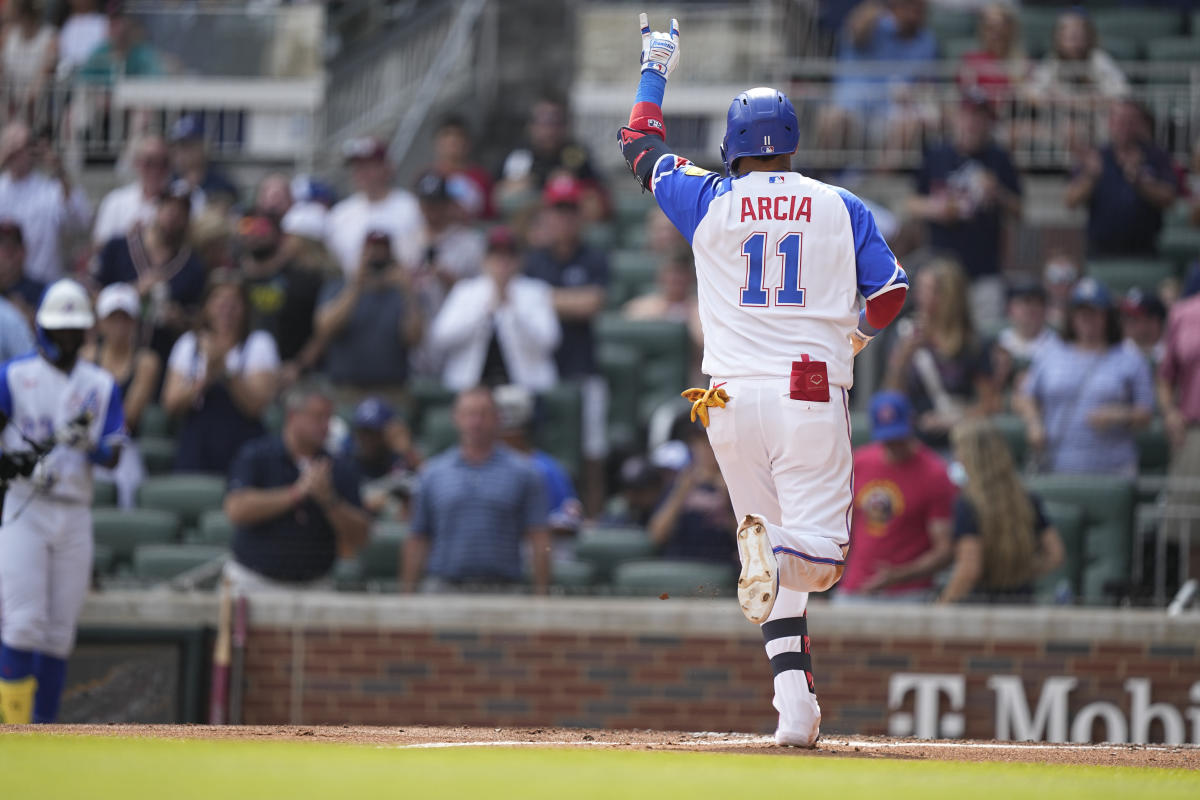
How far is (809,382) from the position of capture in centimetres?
689

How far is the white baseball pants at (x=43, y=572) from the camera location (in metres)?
9.09

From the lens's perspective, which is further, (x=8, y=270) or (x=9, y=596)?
(x=8, y=270)

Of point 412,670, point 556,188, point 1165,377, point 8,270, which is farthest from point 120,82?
point 1165,377

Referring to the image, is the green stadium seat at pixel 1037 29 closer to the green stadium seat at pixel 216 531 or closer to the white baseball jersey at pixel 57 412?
the green stadium seat at pixel 216 531

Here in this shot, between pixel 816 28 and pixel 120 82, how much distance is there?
233 inches

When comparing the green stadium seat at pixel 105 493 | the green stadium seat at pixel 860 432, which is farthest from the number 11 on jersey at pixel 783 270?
the green stadium seat at pixel 105 493

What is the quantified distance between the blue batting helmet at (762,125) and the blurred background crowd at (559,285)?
1.84 metres

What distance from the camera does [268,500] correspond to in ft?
34.0

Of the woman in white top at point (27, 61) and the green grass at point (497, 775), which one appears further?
the woman in white top at point (27, 61)

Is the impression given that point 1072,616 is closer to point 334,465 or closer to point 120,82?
point 334,465

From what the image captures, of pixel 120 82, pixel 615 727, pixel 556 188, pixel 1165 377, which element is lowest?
pixel 615 727

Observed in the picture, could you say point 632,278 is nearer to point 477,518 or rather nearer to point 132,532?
point 477,518

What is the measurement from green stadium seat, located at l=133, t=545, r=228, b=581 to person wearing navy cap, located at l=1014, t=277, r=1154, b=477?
4883 mm

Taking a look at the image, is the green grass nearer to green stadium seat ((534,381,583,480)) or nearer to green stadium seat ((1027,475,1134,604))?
green stadium seat ((1027,475,1134,604))
